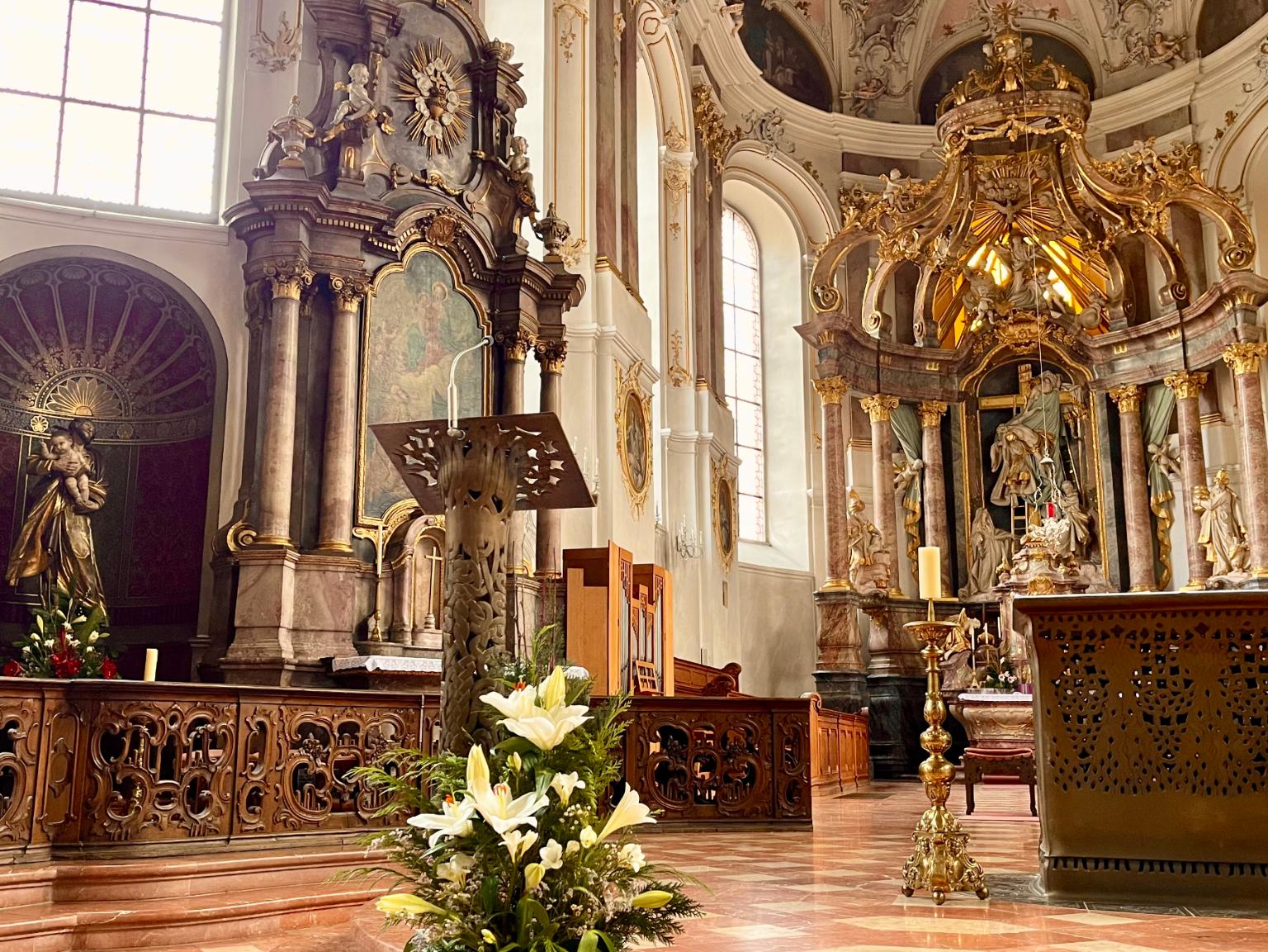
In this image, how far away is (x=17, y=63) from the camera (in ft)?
36.4

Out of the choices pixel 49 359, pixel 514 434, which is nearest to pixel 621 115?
pixel 49 359

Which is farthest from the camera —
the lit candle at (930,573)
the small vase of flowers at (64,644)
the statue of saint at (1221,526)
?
the statue of saint at (1221,526)

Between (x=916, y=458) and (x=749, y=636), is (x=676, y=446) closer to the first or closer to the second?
(x=749, y=636)

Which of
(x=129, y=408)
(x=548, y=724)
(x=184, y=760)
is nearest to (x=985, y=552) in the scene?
(x=129, y=408)

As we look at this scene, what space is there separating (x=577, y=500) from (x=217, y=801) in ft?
8.92

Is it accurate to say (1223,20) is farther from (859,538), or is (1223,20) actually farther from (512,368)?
(512,368)

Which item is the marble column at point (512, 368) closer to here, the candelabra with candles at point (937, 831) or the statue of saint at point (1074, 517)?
the candelabra with candles at point (937, 831)

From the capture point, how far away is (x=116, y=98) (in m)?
11.4

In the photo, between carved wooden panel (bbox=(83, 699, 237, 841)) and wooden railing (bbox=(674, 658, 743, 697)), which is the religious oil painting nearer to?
carved wooden panel (bbox=(83, 699, 237, 841))

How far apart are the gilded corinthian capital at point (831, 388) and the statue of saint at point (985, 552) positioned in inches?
117

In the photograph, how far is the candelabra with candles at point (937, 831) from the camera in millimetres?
5172

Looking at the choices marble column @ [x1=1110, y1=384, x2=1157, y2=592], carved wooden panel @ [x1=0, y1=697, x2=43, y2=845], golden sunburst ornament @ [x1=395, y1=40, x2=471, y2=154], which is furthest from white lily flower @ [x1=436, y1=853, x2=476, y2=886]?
marble column @ [x1=1110, y1=384, x2=1157, y2=592]

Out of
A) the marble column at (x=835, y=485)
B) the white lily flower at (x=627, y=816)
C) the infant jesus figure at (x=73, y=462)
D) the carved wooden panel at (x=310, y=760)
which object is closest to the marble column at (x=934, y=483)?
the marble column at (x=835, y=485)

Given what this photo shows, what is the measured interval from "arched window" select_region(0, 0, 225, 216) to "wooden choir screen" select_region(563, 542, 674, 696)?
15.3 feet
